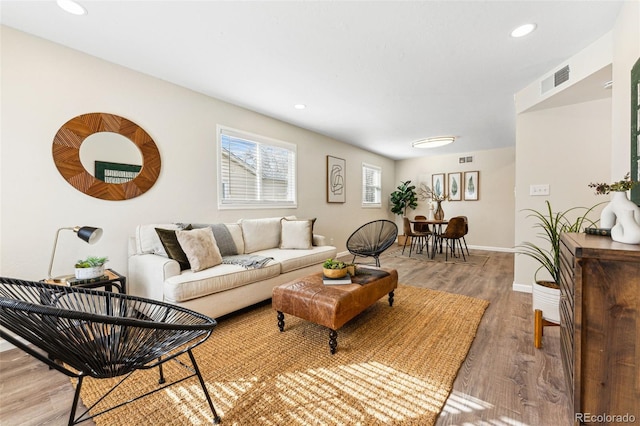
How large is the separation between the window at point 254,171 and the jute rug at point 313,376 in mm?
1769

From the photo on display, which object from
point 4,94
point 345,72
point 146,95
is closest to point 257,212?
point 146,95

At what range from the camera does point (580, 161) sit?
2.83 meters

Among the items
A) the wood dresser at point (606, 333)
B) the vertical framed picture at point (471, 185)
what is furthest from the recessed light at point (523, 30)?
the vertical framed picture at point (471, 185)

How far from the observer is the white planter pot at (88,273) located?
1929mm

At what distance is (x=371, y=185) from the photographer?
263 inches

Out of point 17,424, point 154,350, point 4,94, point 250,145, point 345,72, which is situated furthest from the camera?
point 250,145

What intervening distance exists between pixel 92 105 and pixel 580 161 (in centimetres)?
487

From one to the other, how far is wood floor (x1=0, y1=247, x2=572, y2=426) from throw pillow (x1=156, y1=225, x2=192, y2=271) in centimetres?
100

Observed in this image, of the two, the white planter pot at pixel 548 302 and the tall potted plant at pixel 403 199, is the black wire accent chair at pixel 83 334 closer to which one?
the white planter pot at pixel 548 302

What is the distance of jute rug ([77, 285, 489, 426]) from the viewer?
4.36 feet

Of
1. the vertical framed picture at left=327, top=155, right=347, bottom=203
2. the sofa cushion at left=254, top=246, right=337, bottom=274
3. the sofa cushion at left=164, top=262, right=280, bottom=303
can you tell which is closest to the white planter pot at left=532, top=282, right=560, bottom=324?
the sofa cushion at left=254, top=246, right=337, bottom=274

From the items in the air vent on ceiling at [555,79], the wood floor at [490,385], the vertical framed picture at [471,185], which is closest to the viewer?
the wood floor at [490,385]

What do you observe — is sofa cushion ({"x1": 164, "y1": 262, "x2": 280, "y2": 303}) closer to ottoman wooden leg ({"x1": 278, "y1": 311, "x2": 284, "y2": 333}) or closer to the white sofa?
the white sofa

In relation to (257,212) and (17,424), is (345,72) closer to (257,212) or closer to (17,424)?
(257,212)
